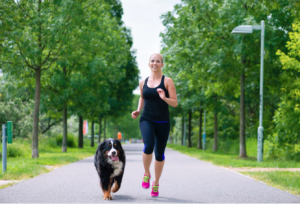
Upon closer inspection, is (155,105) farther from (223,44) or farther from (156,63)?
(223,44)

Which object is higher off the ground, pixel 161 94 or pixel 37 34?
pixel 37 34

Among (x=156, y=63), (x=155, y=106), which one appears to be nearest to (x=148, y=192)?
(x=155, y=106)

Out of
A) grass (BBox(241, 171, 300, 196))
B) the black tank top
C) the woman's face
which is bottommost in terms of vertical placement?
grass (BBox(241, 171, 300, 196))

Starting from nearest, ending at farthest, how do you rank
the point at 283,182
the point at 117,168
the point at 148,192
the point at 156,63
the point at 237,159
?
the point at 117,168 → the point at 156,63 → the point at 148,192 → the point at 283,182 → the point at 237,159

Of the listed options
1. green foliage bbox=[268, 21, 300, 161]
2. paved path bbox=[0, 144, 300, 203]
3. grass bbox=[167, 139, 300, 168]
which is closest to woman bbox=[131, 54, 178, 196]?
paved path bbox=[0, 144, 300, 203]

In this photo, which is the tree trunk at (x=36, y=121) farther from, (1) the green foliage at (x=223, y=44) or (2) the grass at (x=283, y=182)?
(2) the grass at (x=283, y=182)

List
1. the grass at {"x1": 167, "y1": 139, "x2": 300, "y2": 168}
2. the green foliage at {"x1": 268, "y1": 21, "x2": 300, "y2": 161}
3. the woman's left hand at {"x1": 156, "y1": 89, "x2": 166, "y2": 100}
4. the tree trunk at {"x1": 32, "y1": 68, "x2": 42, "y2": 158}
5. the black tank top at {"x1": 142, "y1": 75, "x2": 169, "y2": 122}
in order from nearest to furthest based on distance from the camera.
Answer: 1. the woman's left hand at {"x1": 156, "y1": 89, "x2": 166, "y2": 100}
2. the black tank top at {"x1": 142, "y1": 75, "x2": 169, "y2": 122}
3. the grass at {"x1": 167, "y1": 139, "x2": 300, "y2": 168}
4. the green foliage at {"x1": 268, "y1": 21, "x2": 300, "y2": 161}
5. the tree trunk at {"x1": 32, "y1": 68, "x2": 42, "y2": 158}

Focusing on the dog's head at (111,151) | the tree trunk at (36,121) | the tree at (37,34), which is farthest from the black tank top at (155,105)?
the tree trunk at (36,121)

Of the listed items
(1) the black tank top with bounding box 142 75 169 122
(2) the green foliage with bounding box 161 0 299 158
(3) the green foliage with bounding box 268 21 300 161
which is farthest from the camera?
(2) the green foliage with bounding box 161 0 299 158

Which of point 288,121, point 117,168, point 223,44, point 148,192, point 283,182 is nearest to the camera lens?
point 117,168

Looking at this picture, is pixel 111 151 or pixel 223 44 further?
pixel 223 44

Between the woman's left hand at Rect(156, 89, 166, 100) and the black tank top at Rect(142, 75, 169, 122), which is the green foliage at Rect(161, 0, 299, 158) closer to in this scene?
the black tank top at Rect(142, 75, 169, 122)

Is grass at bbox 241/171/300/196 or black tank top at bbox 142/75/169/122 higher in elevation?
black tank top at bbox 142/75/169/122

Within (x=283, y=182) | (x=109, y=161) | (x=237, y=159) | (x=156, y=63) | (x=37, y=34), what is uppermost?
(x=37, y=34)
